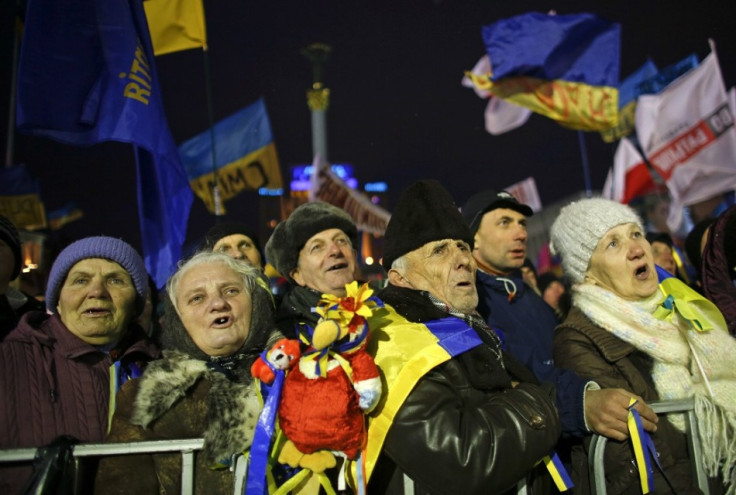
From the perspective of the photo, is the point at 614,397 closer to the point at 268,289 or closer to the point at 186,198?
the point at 268,289

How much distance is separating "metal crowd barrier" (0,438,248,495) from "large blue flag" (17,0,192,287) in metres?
3.11

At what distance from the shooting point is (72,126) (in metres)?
4.33

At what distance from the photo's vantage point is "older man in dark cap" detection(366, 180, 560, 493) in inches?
71.2

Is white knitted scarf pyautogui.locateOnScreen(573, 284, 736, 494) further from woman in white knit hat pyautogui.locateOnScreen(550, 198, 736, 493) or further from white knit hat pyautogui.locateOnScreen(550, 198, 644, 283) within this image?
white knit hat pyautogui.locateOnScreen(550, 198, 644, 283)

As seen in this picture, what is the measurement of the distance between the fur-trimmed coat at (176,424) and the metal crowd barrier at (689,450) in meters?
1.41

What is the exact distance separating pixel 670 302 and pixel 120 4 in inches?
183

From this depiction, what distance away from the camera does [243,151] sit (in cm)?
940

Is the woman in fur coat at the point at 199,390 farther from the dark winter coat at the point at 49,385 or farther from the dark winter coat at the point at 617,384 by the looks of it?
the dark winter coat at the point at 617,384

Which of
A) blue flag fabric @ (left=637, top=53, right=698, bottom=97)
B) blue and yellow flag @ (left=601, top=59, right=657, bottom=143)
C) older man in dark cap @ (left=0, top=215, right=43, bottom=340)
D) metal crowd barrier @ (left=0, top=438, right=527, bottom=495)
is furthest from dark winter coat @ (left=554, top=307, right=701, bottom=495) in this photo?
blue and yellow flag @ (left=601, top=59, right=657, bottom=143)

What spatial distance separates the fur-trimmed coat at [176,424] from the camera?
6.41ft

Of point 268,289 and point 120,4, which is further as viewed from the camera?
point 120,4

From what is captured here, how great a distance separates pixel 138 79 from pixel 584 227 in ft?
12.4

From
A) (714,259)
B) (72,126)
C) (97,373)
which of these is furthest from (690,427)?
(72,126)

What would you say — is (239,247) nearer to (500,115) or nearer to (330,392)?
(330,392)
